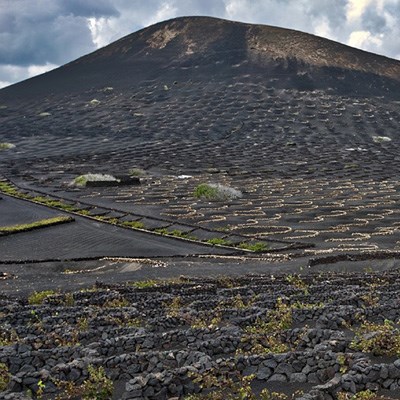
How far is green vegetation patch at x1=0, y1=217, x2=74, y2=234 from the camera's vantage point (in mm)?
35197

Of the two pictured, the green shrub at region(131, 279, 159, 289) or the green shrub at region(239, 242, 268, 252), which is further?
the green shrub at region(239, 242, 268, 252)

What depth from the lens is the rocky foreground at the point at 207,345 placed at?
9.59 meters

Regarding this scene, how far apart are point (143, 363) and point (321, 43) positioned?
15234cm

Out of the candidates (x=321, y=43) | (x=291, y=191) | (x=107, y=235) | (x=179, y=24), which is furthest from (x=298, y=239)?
(x=179, y=24)

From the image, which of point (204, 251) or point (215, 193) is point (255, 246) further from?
point (215, 193)

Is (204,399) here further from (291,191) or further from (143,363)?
(291,191)

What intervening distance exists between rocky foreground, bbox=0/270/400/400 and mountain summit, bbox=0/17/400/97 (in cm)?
11616

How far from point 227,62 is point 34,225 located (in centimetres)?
11173

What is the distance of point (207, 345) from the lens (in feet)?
38.3

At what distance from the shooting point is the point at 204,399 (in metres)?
9.23

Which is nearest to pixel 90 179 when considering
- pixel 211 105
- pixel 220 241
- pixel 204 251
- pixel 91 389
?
pixel 220 241

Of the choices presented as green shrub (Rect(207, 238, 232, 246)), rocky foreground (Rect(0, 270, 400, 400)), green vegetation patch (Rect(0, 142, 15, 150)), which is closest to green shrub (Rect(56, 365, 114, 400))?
rocky foreground (Rect(0, 270, 400, 400))

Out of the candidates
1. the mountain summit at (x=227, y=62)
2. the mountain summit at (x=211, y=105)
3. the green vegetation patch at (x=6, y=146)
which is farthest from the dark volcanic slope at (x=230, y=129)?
the green vegetation patch at (x=6, y=146)

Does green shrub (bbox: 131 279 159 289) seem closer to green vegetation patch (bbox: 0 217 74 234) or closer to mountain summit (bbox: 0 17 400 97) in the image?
green vegetation patch (bbox: 0 217 74 234)
